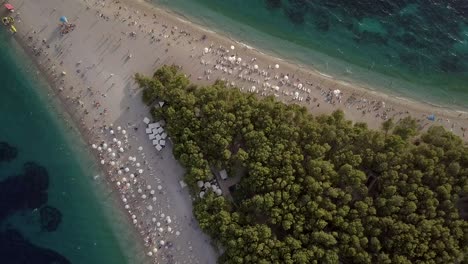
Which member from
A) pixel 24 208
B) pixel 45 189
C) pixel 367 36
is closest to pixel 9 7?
pixel 45 189

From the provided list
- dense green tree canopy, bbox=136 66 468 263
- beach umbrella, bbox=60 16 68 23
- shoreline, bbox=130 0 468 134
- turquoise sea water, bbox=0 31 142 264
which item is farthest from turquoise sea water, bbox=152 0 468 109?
turquoise sea water, bbox=0 31 142 264

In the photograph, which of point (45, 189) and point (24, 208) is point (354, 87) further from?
point (24, 208)

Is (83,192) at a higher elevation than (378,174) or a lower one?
lower

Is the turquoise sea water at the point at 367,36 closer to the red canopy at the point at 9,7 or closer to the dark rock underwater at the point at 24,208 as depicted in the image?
the red canopy at the point at 9,7

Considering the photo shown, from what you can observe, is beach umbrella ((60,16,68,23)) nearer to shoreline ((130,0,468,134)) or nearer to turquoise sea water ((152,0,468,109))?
Answer: shoreline ((130,0,468,134))

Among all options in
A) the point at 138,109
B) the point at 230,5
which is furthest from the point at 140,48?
the point at 230,5

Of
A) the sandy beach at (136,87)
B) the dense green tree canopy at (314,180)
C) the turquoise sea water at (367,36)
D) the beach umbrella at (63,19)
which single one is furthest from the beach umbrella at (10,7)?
the dense green tree canopy at (314,180)

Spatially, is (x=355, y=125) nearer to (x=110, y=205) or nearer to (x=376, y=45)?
(x=376, y=45)
